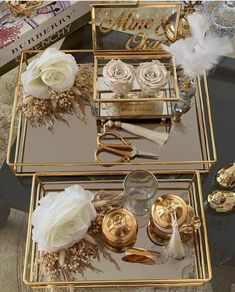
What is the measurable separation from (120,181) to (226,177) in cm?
30

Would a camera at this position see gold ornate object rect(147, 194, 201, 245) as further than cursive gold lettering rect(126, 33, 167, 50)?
No

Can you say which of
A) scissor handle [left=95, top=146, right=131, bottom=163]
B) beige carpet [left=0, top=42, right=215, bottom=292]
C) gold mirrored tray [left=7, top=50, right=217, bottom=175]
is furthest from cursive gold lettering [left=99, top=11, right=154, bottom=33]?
beige carpet [left=0, top=42, right=215, bottom=292]

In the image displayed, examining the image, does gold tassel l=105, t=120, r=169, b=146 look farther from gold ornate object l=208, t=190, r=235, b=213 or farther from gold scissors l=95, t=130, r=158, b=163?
gold ornate object l=208, t=190, r=235, b=213

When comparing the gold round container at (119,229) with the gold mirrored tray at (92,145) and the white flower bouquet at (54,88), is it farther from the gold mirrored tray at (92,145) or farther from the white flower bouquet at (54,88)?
the white flower bouquet at (54,88)

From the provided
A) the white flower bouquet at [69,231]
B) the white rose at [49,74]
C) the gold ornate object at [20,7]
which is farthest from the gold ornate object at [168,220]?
the gold ornate object at [20,7]

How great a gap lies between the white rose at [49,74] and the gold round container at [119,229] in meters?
0.42

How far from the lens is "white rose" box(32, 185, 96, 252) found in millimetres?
1115

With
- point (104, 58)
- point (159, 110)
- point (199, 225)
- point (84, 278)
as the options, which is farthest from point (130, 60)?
point (84, 278)

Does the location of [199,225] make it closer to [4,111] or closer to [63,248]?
[63,248]

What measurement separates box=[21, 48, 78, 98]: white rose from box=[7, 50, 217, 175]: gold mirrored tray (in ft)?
0.34

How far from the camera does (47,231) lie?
111cm

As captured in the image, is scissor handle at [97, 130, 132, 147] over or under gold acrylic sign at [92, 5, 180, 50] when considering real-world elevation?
under

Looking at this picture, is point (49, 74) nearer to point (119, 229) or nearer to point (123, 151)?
point (123, 151)

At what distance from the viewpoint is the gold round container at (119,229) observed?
1.21 metres
